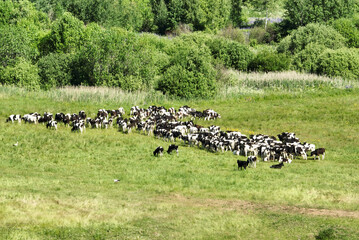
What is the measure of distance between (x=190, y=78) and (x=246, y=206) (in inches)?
1444

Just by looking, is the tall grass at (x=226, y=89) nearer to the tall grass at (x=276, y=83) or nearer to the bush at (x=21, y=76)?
the tall grass at (x=276, y=83)

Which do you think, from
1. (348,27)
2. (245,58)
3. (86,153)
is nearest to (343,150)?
(86,153)

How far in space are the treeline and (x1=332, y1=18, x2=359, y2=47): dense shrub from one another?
214 mm

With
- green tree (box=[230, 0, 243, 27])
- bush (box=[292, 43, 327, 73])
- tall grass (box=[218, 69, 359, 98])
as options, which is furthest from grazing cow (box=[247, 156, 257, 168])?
green tree (box=[230, 0, 243, 27])

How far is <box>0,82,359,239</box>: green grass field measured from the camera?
22.6 metres

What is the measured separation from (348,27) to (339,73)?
33676mm

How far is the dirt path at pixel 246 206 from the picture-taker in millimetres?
24734

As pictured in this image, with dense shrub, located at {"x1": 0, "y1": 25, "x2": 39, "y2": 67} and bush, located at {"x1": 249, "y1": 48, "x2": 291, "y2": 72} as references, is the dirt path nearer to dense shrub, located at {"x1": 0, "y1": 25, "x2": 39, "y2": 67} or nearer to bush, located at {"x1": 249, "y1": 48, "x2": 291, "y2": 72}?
dense shrub, located at {"x1": 0, "y1": 25, "x2": 39, "y2": 67}

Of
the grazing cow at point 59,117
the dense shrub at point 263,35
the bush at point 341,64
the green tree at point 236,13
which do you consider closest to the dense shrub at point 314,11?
the dense shrub at point 263,35

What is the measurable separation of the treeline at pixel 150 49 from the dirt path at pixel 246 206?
34.2m

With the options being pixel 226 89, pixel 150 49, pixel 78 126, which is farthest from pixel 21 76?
pixel 226 89

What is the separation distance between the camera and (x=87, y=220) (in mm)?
23016

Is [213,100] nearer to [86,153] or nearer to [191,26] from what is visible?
[86,153]

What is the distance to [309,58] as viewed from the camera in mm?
77688
